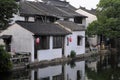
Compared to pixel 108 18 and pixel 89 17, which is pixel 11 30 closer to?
pixel 108 18

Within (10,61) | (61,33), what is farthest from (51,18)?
(10,61)

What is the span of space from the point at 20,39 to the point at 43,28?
3.92 metres

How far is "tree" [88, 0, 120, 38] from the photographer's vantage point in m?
53.0

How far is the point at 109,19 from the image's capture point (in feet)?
174

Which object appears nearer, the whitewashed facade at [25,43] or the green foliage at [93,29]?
the whitewashed facade at [25,43]

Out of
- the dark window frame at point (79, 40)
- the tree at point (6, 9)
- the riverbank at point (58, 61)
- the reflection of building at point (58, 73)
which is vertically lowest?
the reflection of building at point (58, 73)

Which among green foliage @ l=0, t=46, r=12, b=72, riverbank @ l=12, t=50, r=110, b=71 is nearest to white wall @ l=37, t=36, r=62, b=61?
riverbank @ l=12, t=50, r=110, b=71

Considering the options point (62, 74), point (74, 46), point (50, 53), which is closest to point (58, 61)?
point (50, 53)

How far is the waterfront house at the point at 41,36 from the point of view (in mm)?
36281

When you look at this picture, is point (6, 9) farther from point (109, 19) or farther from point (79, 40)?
point (109, 19)

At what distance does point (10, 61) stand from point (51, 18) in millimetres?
20320

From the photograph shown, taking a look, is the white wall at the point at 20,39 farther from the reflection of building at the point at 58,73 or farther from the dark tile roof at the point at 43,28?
the reflection of building at the point at 58,73

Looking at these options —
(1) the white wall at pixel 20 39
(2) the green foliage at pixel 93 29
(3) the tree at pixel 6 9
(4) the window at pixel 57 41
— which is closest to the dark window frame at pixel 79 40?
(4) the window at pixel 57 41

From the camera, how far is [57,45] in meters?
41.2
